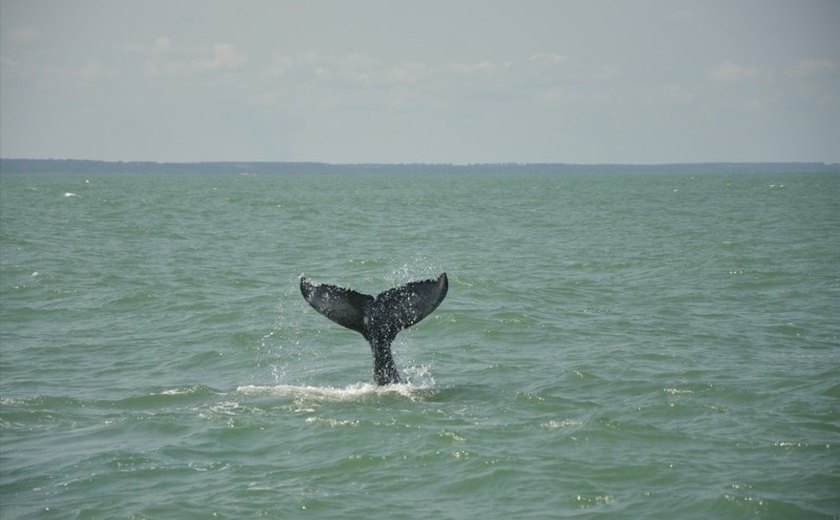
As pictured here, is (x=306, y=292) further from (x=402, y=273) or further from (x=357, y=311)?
(x=402, y=273)

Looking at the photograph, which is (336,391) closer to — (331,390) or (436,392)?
(331,390)

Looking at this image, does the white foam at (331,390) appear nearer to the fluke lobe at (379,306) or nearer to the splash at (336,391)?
the splash at (336,391)

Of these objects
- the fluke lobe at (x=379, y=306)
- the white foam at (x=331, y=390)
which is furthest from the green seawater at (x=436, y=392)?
the fluke lobe at (x=379, y=306)

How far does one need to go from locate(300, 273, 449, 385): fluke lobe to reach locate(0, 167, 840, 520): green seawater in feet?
3.22

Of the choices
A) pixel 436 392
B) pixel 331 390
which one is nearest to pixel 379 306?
pixel 436 392

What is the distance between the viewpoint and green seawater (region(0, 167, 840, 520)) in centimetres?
1049

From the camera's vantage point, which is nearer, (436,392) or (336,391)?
(436,392)

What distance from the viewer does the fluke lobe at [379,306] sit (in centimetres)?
1317

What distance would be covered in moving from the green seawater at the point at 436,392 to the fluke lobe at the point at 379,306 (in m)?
0.98

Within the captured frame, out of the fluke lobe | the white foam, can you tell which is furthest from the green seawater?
the fluke lobe

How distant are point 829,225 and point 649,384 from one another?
3419 cm

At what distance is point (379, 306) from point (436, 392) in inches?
68.1

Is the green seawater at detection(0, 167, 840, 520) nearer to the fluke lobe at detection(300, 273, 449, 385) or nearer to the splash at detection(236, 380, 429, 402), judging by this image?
the splash at detection(236, 380, 429, 402)

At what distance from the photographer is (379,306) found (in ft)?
44.6
